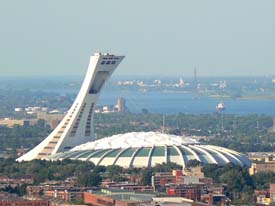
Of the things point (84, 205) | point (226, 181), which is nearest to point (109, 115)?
point (226, 181)

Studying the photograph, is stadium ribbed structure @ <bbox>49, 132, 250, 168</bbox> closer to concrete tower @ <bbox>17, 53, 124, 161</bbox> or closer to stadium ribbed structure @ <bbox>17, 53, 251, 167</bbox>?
stadium ribbed structure @ <bbox>17, 53, 251, 167</bbox>

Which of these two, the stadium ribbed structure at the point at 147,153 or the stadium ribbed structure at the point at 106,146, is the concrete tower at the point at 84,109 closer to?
the stadium ribbed structure at the point at 106,146

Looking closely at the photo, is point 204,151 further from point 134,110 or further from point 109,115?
point 134,110

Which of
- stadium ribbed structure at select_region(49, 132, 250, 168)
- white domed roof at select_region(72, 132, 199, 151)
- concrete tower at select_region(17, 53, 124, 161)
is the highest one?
concrete tower at select_region(17, 53, 124, 161)

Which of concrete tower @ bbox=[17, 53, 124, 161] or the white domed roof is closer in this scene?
the white domed roof

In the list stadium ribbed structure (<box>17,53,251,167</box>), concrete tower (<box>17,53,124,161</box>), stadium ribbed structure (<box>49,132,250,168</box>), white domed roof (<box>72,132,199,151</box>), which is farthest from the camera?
concrete tower (<box>17,53,124,161</box>)

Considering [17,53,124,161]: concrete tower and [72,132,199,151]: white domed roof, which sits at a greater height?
[17,53,124,161]: concrete tower

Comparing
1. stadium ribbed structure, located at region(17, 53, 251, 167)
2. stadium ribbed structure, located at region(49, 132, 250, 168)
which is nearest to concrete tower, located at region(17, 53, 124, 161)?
stadium ribbed structure, located at region(17, 53, 251, 167)

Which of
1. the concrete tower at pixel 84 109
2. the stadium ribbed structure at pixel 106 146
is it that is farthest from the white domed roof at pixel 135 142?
the concrete tower at pixel 84 109
